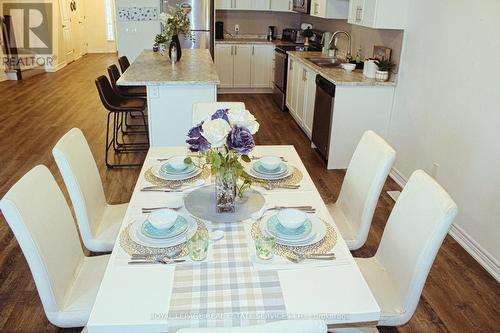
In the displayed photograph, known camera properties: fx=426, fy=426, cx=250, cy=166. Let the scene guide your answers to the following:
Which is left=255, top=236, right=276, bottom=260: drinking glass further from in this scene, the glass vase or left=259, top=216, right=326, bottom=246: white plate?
the glass vase

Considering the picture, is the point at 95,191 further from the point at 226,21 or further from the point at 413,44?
the point at 226,21

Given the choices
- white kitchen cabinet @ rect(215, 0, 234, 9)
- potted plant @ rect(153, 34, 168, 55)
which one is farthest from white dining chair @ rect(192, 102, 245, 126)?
white kitchen cabinet @ rect(215, 0, 234, 9)

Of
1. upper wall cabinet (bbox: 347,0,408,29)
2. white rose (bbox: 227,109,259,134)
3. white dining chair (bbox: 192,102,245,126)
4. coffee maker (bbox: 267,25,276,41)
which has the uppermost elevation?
upper wall cabinet (bbox: 347,0,408,29)

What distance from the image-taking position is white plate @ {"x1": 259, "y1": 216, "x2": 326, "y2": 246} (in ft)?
5.15

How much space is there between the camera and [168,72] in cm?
415

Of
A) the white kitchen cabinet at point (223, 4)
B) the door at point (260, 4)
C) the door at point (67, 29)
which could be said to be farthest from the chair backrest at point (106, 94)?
the door at point (67, 29)

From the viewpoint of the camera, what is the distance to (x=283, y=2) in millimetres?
7133

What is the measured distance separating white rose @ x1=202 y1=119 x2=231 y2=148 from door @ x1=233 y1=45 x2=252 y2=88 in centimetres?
580

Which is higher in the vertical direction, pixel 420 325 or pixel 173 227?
pixel 173 227

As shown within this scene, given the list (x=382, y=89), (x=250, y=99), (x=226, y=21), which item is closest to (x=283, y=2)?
(x=226, y=21)

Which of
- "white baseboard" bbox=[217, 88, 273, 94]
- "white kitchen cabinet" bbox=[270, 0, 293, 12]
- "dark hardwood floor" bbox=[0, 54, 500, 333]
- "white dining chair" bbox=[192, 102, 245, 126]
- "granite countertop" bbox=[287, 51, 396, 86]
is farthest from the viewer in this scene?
"white baseboard" bbox=[217, 88, 273, 94]

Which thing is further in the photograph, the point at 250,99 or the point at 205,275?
the point at 250,99

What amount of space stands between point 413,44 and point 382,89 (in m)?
0.49

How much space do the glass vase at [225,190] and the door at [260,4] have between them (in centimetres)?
603
